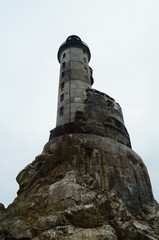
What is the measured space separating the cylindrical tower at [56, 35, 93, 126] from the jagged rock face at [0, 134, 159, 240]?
163 inches

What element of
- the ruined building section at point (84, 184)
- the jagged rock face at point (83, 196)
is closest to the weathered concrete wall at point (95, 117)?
the ruined building section at point (84, 184)

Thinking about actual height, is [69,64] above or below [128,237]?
above

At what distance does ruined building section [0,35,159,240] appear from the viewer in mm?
12484

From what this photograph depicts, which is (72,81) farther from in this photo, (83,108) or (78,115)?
(78,115)

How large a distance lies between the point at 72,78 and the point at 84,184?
13718 mm

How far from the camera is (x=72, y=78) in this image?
85.6ft

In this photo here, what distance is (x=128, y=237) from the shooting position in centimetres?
1238

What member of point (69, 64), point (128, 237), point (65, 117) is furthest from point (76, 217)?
point (69, 64)

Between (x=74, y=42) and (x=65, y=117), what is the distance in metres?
13.4

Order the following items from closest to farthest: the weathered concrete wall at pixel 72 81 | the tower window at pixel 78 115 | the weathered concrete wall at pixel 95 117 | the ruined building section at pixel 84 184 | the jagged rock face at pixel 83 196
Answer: the jagged rock face at pixel 83 196, the ruined building section at pixel 84 184, the weathered concrete wall at pixel 95 117, the tower window at pixel 78 115, the weathered concrete wall at pixel 72 81

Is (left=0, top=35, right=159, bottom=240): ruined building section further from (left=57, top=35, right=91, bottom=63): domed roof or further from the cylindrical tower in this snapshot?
(left=57, top=35, right=91, bottom=63): domed roof

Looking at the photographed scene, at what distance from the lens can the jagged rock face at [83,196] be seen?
487 inches

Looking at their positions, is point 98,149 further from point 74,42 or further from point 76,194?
point 74,42

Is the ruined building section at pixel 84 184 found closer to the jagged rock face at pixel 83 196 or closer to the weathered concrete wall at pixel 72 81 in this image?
the jagged rock face at pixel 83 196
